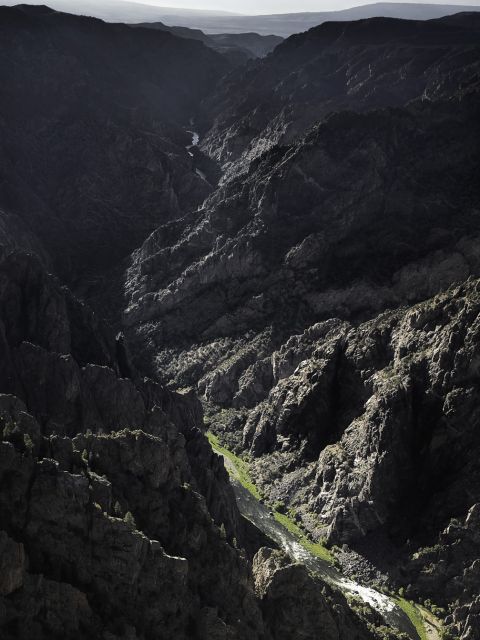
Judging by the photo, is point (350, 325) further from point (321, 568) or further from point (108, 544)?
point (108, 544)

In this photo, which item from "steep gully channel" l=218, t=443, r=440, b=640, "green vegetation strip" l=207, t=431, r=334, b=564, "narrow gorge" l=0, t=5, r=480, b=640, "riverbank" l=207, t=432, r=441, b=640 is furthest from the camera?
"green vegetation strip" l=207, t=431, r=334, b=564

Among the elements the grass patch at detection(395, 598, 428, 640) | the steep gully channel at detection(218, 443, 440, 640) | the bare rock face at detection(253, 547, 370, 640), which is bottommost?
the grass patch at detection(395, 598, 428, 640)

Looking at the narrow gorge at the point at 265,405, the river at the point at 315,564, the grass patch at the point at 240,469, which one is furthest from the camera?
the grass patch at the point at 240,469

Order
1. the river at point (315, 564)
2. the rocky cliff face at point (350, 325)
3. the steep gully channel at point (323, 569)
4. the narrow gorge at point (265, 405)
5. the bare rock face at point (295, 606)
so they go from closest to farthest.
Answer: the narrow gorge at point (265, 405)
the bare rock face at point (295, 606)
the steep gully channel at point (323, 569)
the river at point (315, 564)
the rocky cliff face at point (350, 325)

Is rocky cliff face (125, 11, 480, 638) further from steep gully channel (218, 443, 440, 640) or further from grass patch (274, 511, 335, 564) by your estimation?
steep gully channel (218, 443, 440, 640)

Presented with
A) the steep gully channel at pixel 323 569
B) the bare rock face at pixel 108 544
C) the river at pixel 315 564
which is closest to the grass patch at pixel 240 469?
the steep gully channel at pixel 323 569

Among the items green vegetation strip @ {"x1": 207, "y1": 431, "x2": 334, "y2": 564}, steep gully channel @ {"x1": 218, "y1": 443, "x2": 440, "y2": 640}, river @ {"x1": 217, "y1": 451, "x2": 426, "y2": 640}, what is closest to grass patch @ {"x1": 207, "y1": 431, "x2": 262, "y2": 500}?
green vegetation strip @ {"x1": 207, "y1": 431, "x2": 334, "y2": 564}

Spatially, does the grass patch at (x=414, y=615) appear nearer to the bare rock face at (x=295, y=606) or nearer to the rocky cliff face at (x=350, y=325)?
the rocky cliff face at (x=350, y=325)
